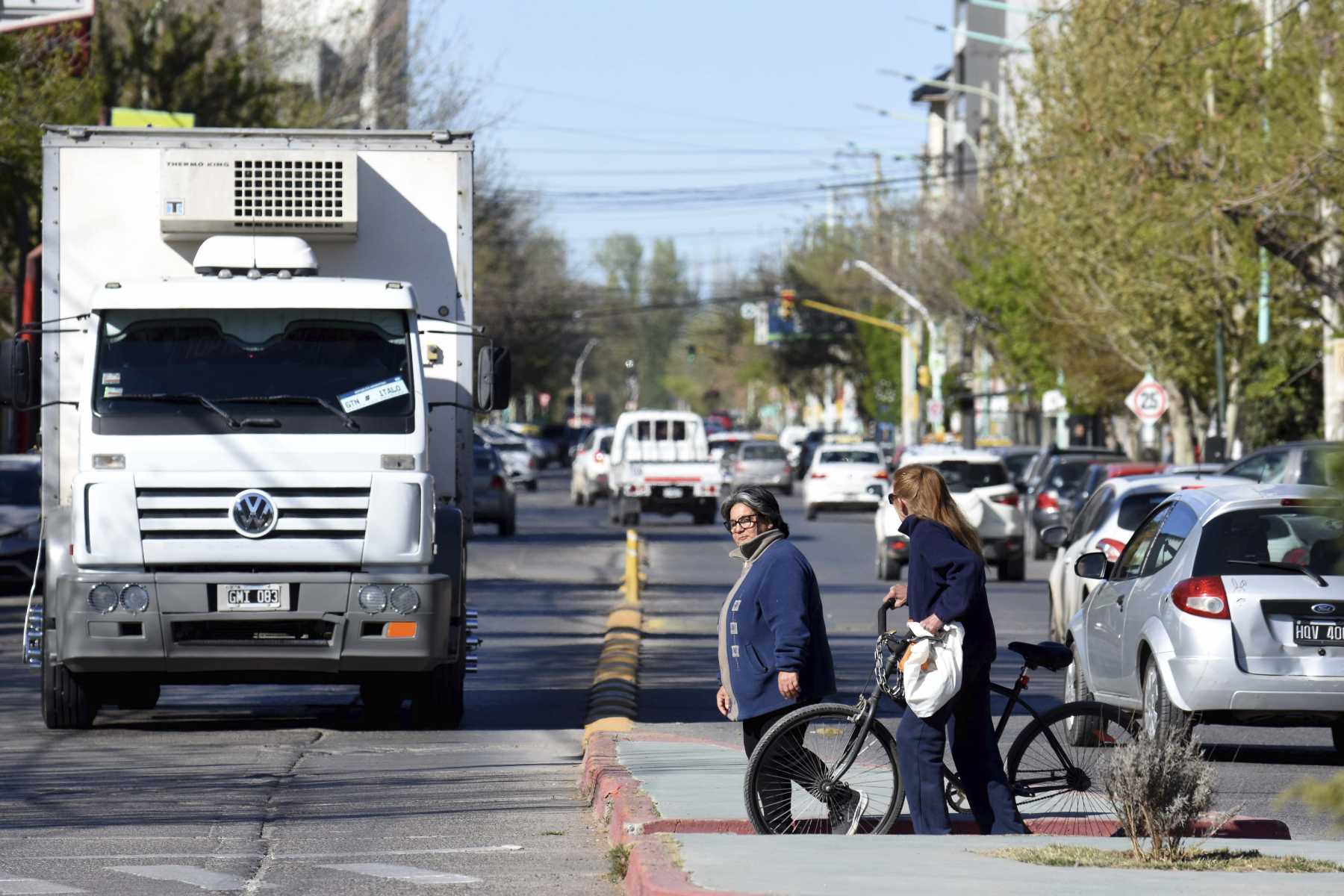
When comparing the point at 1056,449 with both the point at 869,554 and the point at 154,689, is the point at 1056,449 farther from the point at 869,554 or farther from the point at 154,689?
the point at 154,689

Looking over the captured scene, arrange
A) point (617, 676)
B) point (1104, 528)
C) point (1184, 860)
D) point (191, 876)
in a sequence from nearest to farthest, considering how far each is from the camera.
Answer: point (1184, 860) → point (191, 876) → point (617, 676) → point (1104, 528)

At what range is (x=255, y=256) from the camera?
13.5 m

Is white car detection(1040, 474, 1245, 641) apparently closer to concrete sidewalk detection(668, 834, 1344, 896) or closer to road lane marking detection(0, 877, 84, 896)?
concrete sidewalk detection(668, 834, 1344, 896)

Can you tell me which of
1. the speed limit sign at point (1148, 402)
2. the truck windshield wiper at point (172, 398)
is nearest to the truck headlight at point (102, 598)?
the truck windshield wiper at point (172, 398)

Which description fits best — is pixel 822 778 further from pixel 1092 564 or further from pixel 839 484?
pixel 839 484

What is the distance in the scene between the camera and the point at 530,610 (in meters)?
23.5

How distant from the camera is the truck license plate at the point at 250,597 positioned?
12391mm

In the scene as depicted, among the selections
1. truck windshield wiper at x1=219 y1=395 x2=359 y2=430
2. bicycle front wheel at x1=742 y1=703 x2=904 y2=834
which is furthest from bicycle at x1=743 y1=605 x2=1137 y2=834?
truck windshield wiper at x1=219 y1=395 x2=359 y2=430

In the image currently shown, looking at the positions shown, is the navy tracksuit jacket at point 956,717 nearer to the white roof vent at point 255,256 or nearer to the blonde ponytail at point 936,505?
the blonde ponytail at point 936,505

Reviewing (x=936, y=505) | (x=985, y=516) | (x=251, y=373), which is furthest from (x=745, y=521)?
(x=985, y=516)

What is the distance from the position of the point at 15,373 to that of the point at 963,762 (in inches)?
245

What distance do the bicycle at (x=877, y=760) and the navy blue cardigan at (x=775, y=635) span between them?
0.82ft

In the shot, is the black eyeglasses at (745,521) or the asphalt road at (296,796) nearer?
the asphalt road at (296,796)

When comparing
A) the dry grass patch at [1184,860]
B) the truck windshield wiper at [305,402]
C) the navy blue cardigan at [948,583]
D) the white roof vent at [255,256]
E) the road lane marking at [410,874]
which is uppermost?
the white roof vent at [255,256]
